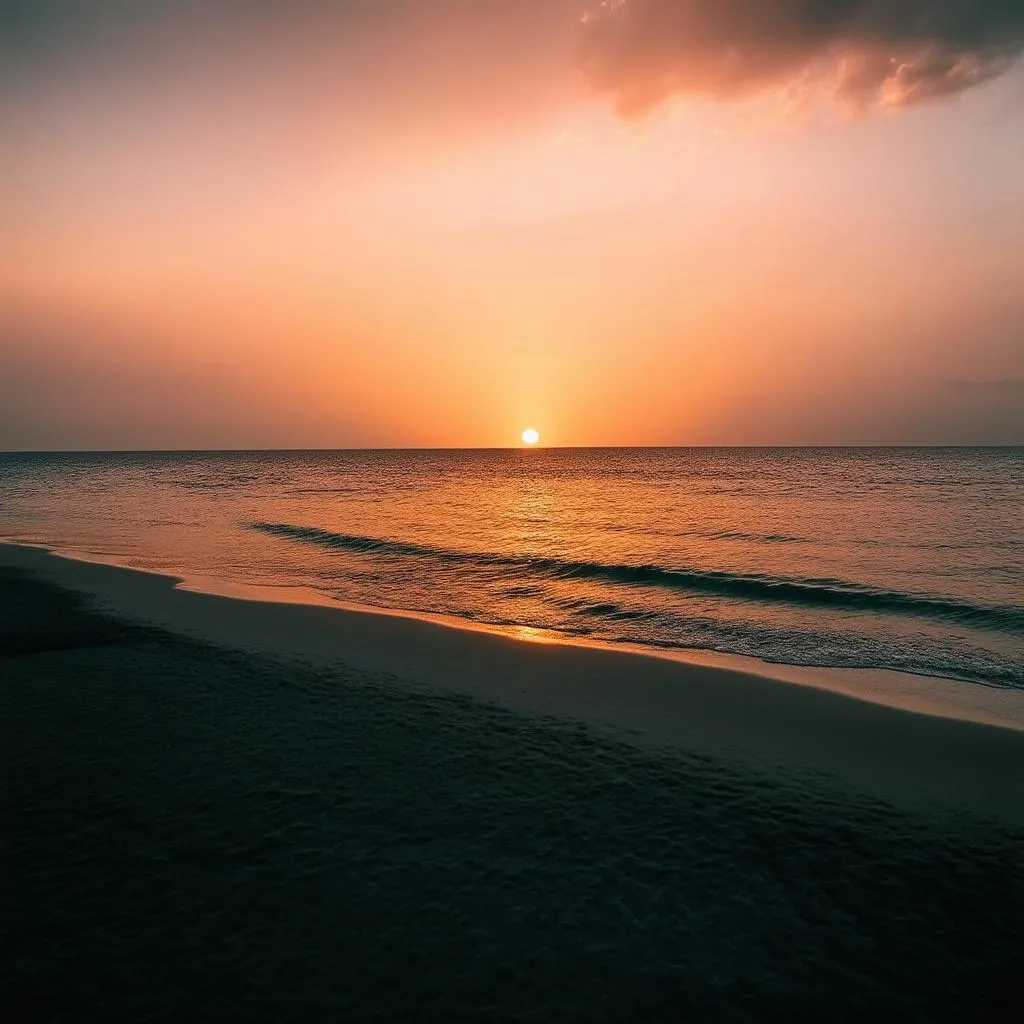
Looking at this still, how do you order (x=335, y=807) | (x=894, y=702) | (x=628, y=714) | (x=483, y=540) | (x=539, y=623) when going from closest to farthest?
1. (x=335, y=807)
2. (x=628, y=714)
3. (x=894, y=702)
4. (x=539, y=623)
5. (x=483, y=540)

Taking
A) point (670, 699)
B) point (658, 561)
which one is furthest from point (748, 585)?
point (670, 699)

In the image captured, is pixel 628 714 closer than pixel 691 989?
No

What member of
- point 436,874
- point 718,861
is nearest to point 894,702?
point 718,861

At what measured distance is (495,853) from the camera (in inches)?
363

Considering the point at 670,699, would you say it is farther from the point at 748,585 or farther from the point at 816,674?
the point at 748,585

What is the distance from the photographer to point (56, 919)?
7.80m

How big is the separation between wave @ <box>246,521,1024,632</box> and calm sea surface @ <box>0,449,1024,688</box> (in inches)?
4.1

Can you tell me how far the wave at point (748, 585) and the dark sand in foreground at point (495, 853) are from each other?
10.8m

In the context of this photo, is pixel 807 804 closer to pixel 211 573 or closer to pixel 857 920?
pixel 857 920

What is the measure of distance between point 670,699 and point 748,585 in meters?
13.7

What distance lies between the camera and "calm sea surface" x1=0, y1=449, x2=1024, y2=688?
2166 cm

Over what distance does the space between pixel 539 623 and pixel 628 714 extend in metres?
8.92

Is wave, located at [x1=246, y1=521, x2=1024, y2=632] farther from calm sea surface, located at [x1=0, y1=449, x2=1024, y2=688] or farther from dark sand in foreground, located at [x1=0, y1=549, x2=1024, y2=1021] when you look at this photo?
dark sand in foreground, located at [x1=0, y1=549, x2=1024, y2=1021]

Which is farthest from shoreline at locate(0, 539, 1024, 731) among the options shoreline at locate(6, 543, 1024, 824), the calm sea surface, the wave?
the wave
